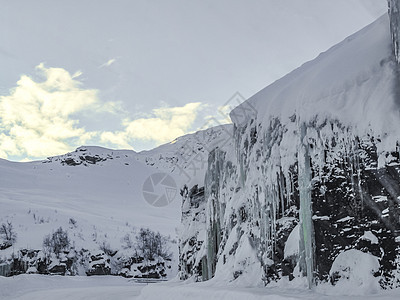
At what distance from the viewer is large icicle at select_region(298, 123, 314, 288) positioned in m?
7.94

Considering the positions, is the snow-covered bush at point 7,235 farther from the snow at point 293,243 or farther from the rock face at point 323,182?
the snow at point 293,243

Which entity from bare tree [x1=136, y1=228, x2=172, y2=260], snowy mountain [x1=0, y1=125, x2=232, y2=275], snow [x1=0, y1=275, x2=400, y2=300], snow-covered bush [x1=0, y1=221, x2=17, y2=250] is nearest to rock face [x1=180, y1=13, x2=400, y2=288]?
snow [x1=0, y1=275, x2=400, y2=300]

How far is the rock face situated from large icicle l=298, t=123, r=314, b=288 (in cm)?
2

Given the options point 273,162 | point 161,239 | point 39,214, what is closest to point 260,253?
point 273,162

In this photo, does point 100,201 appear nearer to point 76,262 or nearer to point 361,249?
point 76,262

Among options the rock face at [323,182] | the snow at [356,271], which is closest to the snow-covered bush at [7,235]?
the rock face at [323,182]

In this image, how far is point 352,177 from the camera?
24.7 ft

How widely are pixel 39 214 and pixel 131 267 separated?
16.4 meters

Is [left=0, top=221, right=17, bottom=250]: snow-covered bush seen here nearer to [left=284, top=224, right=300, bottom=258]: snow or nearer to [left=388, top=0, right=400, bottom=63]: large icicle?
[left=284, top=224, right=300, bottom=258]: snow

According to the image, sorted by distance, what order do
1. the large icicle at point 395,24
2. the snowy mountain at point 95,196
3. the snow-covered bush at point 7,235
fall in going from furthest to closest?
the snowy mountain at point 95,196, the snow-covered bush at point 7,235, the large icicle at point 395,24

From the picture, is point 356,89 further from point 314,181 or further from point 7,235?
point 7,235

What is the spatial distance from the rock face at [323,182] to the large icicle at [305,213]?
2 cm

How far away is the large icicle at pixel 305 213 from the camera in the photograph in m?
7.94

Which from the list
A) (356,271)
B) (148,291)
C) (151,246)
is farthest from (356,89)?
(151,246)
